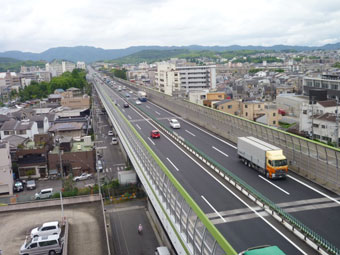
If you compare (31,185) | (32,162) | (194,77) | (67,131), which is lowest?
(31,185)

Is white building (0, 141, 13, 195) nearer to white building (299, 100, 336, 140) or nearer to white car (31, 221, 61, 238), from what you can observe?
white car (31, 221, 61, 238)

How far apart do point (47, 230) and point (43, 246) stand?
910 mm

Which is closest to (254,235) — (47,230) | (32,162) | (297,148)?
(297,148)

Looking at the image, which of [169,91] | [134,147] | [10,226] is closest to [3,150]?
[10,226]

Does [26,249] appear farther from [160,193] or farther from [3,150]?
[3,150]

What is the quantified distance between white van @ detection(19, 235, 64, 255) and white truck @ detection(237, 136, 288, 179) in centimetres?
1068

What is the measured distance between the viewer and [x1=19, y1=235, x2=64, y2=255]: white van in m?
16.4

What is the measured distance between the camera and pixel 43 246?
54.5ft


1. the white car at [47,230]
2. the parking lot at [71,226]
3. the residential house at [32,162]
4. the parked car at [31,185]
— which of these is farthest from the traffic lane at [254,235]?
the residential house at [32,162]

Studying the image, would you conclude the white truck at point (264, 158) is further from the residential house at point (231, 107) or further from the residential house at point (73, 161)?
the residential house at point (231, 107)

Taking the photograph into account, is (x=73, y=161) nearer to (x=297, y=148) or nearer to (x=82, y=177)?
(x=82, y=177)

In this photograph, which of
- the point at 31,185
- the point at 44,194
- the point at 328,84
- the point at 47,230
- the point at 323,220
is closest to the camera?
the point at 323,220

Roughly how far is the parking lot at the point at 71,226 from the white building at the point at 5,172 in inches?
374

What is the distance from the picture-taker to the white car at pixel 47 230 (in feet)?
56.4
